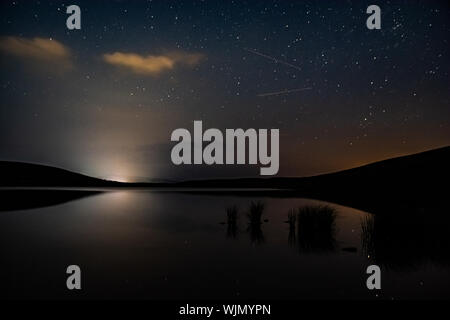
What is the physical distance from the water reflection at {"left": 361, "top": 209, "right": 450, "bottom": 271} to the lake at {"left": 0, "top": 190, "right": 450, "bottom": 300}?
2 centimetres

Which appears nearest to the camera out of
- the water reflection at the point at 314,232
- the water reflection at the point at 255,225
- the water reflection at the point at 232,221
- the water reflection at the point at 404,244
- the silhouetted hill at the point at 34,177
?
the water reflection at the point at 404,244

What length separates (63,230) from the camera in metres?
12.3

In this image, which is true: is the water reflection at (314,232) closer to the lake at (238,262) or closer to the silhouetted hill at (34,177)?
the lake at (238,262)

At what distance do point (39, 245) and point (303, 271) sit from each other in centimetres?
684

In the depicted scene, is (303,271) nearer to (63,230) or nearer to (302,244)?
(302,244)

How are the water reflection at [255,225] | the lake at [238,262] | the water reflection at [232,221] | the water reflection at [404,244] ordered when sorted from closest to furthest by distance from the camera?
1. the lake at [238,262]
2. the water reflection at [404,244]
3. the water reflection at [255,225]
4. the water reflection at [232,221]

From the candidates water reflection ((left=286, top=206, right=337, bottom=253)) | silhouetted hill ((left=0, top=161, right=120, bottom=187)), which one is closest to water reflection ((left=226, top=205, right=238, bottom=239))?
water reflection ((left=286, top=206, right=337, bottom=253))

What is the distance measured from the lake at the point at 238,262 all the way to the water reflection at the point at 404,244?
2 cm

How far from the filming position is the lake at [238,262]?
6109 mm

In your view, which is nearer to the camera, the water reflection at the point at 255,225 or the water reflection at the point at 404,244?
the water reflection at the point at 404,244

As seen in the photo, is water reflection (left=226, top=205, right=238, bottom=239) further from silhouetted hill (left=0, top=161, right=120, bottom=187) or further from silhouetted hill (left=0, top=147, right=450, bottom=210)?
silhouetted hill (left=0, top=161, right=120, bottom=187)

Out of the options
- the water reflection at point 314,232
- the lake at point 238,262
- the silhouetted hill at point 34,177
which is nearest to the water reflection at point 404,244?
the lake at point 238,262

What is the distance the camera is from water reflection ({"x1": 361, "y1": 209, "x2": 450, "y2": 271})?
6.91m
